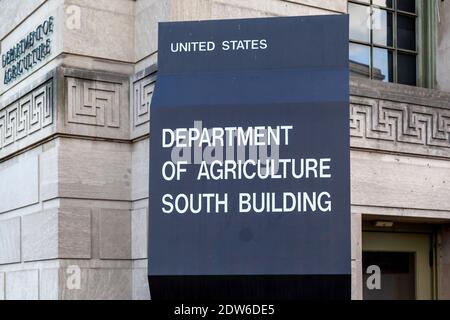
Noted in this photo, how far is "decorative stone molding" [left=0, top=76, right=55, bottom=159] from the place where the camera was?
7.77m

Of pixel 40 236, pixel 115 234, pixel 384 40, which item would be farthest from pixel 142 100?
pixel 384 40

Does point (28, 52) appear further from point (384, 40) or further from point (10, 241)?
point (384, 40)

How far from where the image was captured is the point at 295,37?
595 cm

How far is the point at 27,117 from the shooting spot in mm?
8336

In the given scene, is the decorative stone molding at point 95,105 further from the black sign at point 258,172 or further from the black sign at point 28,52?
the black sign at point 258,172

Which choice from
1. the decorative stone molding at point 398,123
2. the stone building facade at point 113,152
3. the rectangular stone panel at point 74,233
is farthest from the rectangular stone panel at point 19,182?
the decorative stone molding at point 398,123

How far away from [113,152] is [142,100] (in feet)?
1.92

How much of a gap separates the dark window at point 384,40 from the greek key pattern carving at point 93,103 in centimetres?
260

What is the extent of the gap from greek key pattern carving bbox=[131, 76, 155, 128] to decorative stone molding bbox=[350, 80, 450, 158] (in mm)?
1961

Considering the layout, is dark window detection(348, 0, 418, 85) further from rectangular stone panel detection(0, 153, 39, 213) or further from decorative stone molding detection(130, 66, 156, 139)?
rectangular stone panel detection(0, 153, 39, 213)

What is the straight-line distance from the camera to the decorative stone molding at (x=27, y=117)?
777 cm

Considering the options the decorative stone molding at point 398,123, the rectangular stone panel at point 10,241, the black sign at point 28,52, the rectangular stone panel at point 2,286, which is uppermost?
the black sign at point 28,52

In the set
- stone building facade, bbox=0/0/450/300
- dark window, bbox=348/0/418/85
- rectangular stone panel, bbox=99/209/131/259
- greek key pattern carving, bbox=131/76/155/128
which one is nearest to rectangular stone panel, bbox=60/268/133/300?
stone building facade, bbox=0/0/450/300
